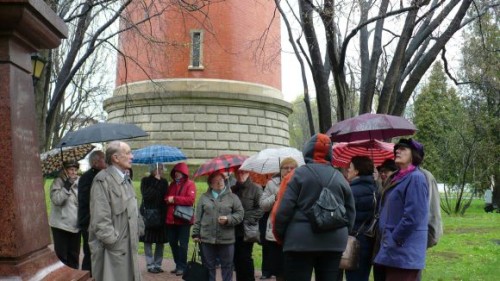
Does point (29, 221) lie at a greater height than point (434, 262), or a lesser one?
greater

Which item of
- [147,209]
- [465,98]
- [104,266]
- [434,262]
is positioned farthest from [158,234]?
[465,98]

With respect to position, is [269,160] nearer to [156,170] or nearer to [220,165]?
[220,165]

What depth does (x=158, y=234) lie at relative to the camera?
9445mm

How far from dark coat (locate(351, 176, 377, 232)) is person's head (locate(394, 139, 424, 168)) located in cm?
91

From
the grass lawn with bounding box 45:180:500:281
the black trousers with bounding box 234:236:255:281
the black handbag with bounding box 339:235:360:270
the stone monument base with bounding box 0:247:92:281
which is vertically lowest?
the grass lawn with bounding box 45:180:500:281

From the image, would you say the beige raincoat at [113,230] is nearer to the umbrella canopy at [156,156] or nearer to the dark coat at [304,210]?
the dark coat at [304,210]

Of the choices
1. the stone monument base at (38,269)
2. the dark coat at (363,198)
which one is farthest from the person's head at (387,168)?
the stone monument base at (38,269)

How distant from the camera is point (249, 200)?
8078 mm

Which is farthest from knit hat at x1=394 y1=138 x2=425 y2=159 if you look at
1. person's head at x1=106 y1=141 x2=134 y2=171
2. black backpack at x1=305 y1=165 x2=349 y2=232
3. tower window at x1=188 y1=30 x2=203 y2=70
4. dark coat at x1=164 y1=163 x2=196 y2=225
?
tower window at x1=188 y1=30 x2=203 y2=70

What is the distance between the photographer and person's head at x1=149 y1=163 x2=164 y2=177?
9.77 m

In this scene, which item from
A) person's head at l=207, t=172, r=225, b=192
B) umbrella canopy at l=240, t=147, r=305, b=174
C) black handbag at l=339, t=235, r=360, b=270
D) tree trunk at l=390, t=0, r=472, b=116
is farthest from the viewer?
tree trunk at l=390, t=0, r=472, b=116

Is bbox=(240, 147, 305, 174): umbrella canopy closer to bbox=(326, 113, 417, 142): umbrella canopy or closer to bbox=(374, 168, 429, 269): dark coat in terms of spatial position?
bbox=(326, 113, 417, 142): umbrella canopy

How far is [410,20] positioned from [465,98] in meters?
22.9

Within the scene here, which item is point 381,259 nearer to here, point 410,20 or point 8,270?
point 8,270
